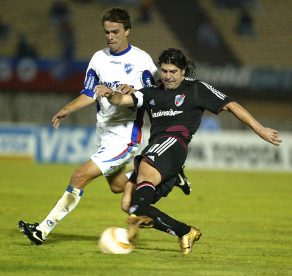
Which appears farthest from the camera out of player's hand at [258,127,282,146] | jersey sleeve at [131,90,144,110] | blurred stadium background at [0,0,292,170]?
blurred stadium background at [0,0,292,170]

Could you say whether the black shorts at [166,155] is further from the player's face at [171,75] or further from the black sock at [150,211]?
the player's face at [171,75]

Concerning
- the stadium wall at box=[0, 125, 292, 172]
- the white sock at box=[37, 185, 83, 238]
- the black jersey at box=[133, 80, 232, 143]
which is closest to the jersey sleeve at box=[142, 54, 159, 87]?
the black jersey at box=[133, 80, 232, 143]

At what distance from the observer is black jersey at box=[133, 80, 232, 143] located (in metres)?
7.43

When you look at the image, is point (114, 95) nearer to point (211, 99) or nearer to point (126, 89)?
point (126, 89)

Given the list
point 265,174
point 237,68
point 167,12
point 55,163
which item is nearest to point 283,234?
point 265,174

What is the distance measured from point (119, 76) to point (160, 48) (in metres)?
18.8

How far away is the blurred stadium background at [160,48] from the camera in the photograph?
24.9 meters

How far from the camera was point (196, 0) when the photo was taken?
92.4ft

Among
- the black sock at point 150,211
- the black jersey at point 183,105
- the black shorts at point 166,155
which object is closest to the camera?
the black sock at point 150,211

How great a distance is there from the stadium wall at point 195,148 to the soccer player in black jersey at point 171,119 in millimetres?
13902

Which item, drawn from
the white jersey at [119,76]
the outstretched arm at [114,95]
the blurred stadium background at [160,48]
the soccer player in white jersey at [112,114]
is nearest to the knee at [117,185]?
the soccer player in white jersey at [112,114]

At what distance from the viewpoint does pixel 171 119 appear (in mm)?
7492

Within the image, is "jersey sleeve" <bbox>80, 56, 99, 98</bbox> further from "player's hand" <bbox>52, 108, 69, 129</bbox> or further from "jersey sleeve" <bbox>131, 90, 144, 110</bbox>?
"jersey sleeve" <bbox>131, 90, 144, 110</bbox>

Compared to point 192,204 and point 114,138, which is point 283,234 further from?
point 192,204
